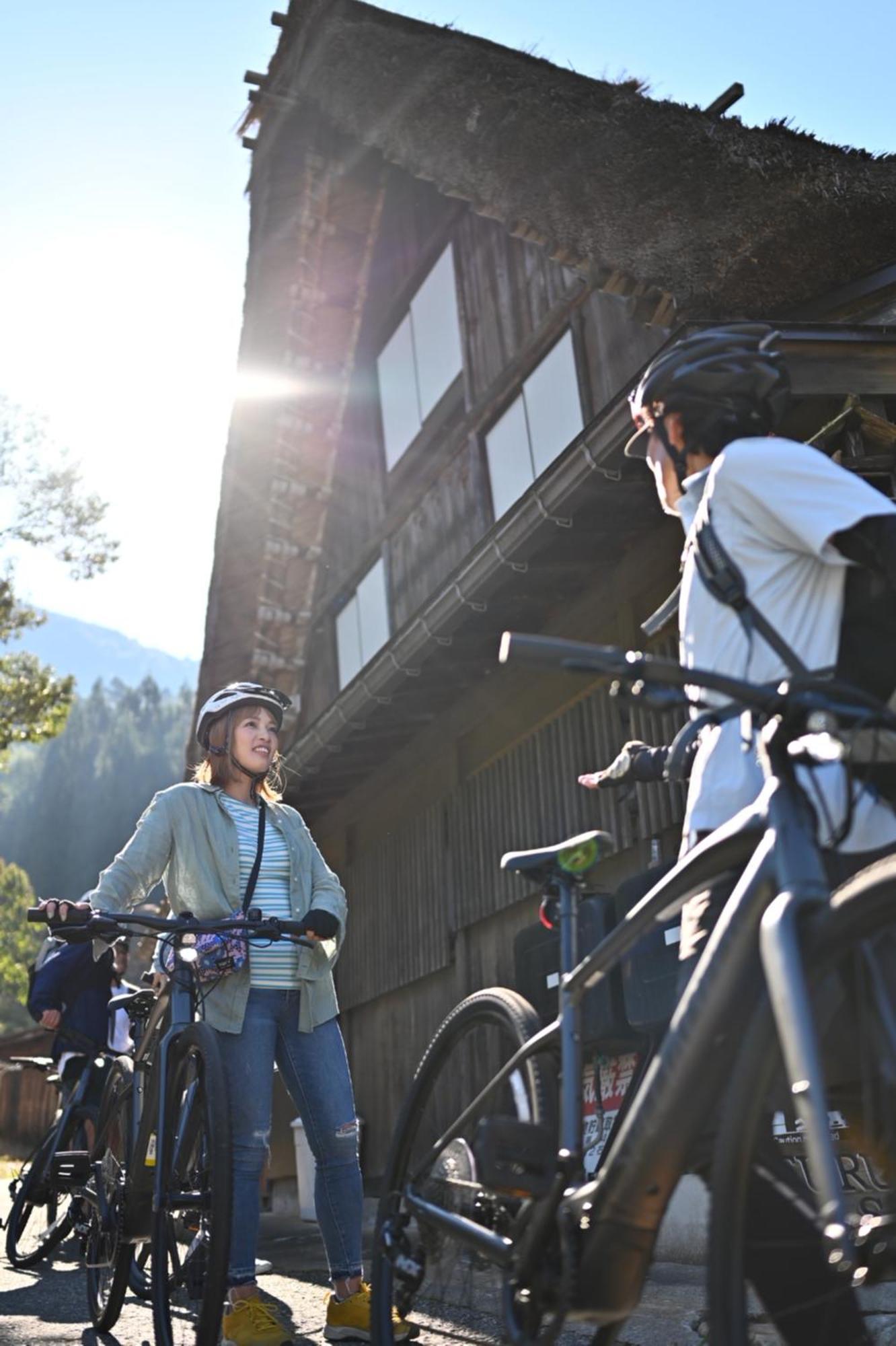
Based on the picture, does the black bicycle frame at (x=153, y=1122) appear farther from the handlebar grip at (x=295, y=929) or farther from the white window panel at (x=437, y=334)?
the white window panel at (x=437, y=334)

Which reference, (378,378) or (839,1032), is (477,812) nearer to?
(378,378)

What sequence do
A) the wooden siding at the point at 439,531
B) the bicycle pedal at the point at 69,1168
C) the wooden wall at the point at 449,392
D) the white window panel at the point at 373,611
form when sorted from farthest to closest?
1. the white window panel at the point at 373,611
2. the wooden siding at the point at 439,531
3. the wooden wall at the point at 449,392
4. the bicycle pedal at the point at 69,1168

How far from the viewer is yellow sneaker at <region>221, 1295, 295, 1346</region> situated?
3.37 m

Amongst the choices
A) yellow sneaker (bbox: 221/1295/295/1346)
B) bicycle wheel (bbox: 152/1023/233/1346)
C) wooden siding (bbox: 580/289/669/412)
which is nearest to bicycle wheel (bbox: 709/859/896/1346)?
bicycle wheel (bbox: 152/1023/233/1346)

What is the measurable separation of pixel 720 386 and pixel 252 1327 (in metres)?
2.64

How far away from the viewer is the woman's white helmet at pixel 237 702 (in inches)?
166

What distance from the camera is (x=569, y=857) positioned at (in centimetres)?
258

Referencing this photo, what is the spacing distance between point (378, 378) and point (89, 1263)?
8667mm

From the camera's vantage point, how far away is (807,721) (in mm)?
1927

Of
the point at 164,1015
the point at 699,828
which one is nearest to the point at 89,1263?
the point at 164,1015

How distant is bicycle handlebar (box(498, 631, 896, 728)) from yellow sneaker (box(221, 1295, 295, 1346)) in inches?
91.9

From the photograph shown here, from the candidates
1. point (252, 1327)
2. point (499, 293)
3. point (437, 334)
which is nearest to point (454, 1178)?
point (252, 1327)

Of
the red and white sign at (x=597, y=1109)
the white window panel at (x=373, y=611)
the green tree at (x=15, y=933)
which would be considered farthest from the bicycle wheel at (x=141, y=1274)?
the green tree at (x=15, y=933)

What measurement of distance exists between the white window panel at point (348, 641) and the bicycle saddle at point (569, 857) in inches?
329
